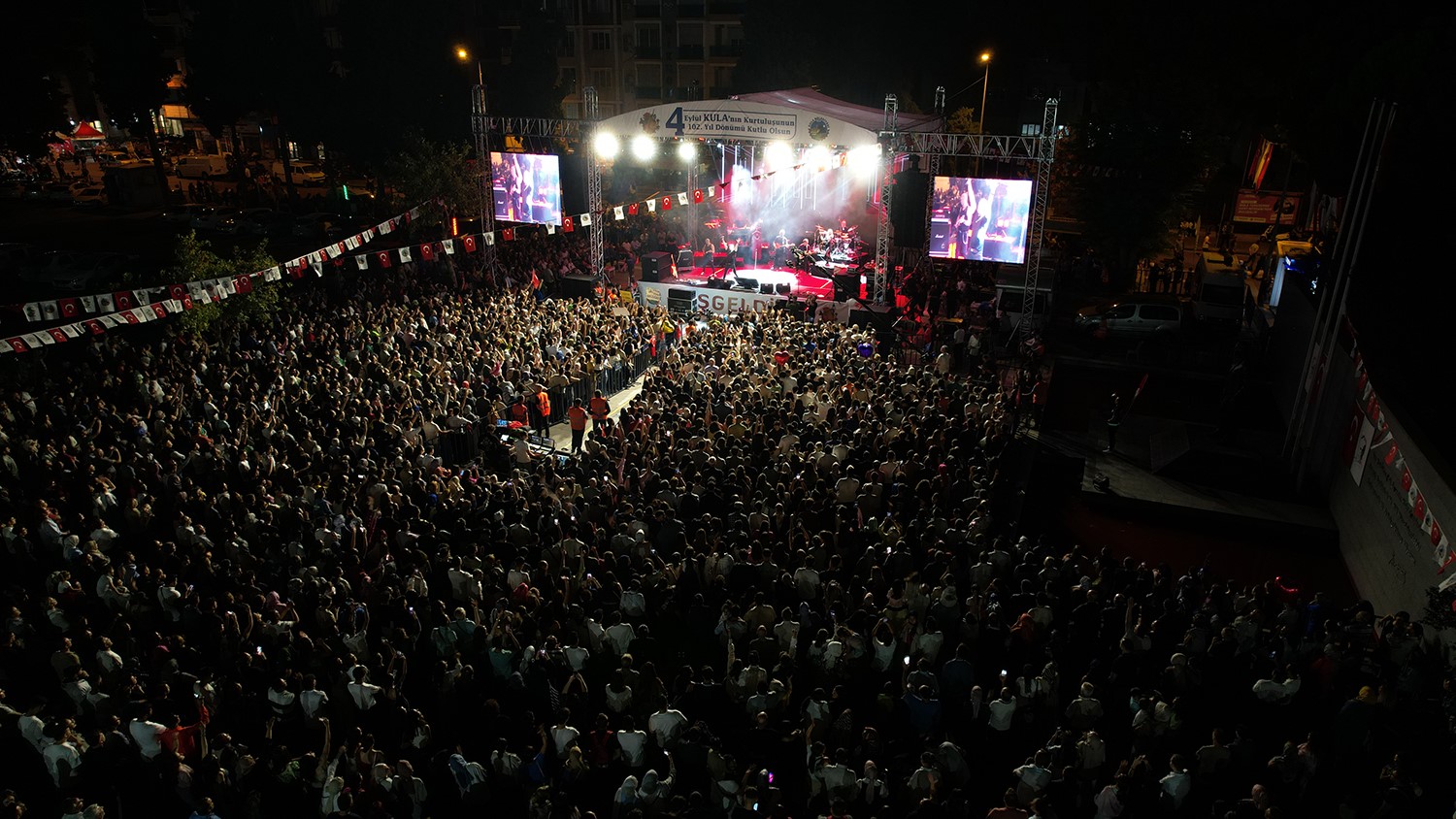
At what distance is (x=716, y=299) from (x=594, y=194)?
5.20m

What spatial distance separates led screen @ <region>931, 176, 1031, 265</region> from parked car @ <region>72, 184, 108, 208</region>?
42.2 meters

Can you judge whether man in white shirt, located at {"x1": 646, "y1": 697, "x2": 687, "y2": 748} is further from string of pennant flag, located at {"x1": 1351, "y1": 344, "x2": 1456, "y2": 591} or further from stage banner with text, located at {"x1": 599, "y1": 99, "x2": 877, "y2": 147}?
stage banner with text, located at {"x1": 599, "y1": 99, "x2": 877, "y2": 147}

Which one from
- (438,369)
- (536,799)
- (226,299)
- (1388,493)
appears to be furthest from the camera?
(226,299)

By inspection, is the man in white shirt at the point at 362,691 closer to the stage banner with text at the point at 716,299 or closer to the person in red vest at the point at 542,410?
the person in red vest at the point at 542,410

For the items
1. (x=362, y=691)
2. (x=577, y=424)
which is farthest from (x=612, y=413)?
(x=362, y=691)

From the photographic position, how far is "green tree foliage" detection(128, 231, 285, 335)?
1808 centimetres

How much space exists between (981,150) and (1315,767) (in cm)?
1544

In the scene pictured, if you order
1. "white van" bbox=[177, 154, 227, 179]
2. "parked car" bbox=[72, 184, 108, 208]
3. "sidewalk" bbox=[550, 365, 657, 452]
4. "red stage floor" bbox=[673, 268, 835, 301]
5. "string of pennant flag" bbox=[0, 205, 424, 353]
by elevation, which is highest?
"white van" bbox=[177, 154, 227, 179]

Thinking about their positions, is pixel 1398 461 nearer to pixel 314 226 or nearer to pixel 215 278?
Answer: pixel 215 278

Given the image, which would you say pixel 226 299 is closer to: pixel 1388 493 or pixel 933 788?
pixel 933 788

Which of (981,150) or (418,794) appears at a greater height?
(981,150)

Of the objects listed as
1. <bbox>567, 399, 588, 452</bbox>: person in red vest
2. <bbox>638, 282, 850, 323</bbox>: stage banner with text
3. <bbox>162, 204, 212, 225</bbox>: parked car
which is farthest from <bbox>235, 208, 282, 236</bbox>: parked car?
<bbox>567, 399, 588, 452</bbox>: person in red vest

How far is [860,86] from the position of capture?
1799 inches

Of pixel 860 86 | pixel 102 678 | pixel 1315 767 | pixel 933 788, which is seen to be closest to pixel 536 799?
pixel 933 788
